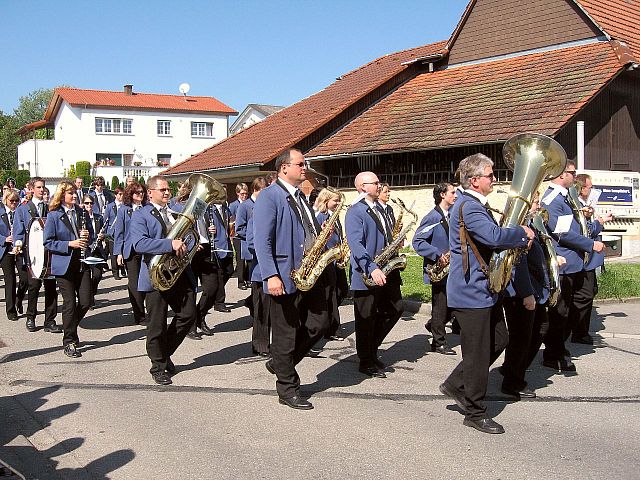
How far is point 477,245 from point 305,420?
1854 millimetres

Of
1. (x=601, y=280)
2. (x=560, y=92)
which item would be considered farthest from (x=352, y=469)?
(x=560, y=92)

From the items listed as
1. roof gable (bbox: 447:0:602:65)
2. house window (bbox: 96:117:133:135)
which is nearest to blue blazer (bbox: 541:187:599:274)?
roof gable (bbox: 447:0:602:65)

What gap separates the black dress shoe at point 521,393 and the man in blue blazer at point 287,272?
162cm

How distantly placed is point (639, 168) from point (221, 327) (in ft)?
39.0

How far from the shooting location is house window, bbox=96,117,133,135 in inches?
2126

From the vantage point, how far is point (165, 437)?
18.3ft

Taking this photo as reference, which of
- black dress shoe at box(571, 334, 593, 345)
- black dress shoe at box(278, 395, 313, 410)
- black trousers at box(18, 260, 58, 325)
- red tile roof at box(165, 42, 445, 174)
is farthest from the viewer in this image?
red tile roof at box(165, 42, 445, 174)

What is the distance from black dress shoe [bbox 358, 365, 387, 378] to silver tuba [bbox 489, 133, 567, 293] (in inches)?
83.1

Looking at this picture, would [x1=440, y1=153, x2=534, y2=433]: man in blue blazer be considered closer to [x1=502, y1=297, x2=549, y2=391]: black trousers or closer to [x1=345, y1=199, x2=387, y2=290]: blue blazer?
[x1=502, y1=297, x2=549, y2=391]: black trousers

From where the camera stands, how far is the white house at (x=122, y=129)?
53500 millimetres

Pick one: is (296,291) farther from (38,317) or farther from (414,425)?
(38,317)

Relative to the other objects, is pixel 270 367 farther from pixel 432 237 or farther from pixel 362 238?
pixel 432 237

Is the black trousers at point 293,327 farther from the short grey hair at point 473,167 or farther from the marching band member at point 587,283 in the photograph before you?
the marching band member at point 587,283

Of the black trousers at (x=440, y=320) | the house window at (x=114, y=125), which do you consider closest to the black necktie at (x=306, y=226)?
the black trousers at (x=440, y=320)
